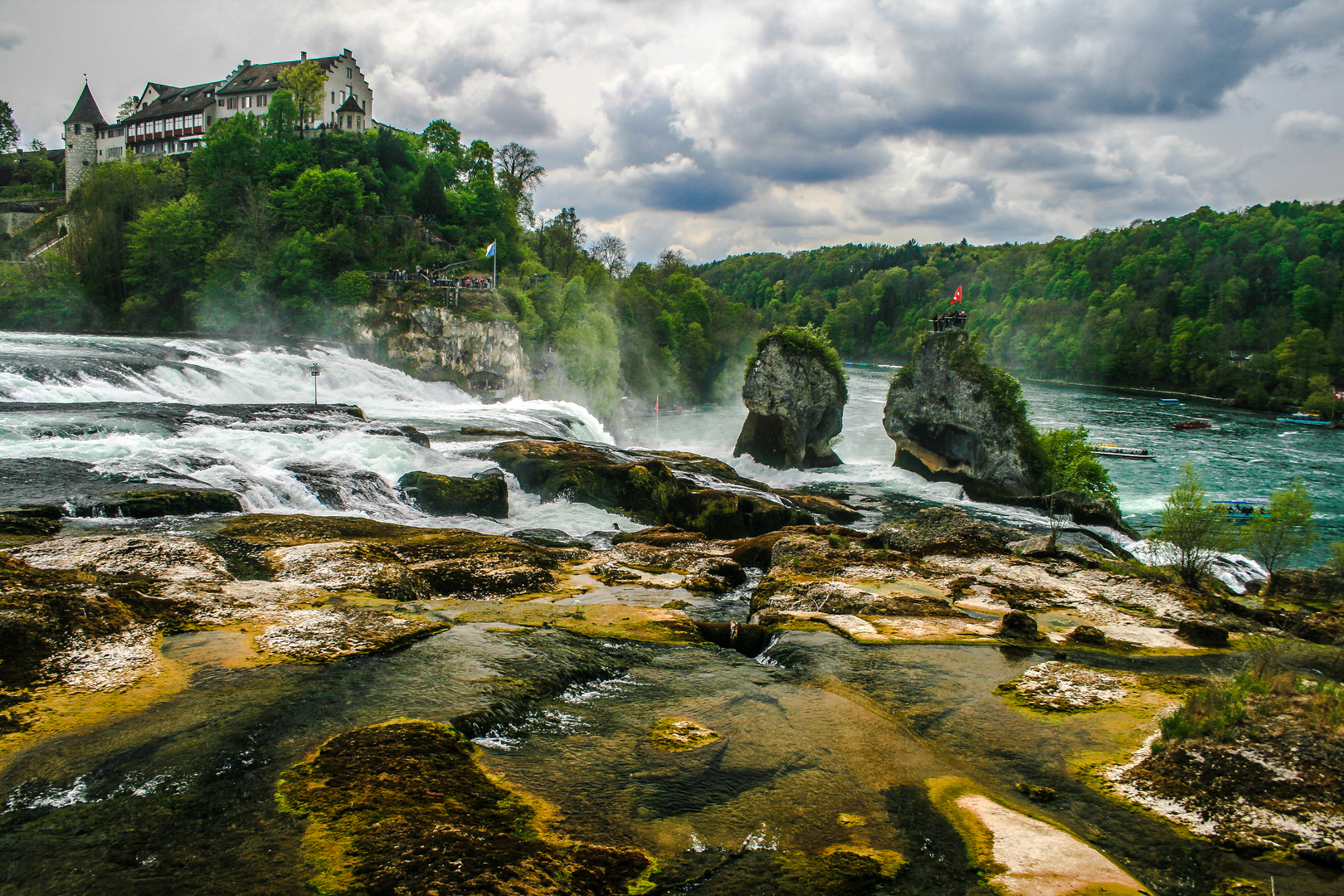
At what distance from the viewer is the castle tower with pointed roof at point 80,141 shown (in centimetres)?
8306

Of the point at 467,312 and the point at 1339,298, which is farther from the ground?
the point at 1339,298

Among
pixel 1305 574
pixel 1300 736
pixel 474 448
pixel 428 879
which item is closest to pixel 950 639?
pixel 1300 736

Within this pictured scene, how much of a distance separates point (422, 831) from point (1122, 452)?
64.7 metres

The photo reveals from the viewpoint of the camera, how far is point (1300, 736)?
21.7ft

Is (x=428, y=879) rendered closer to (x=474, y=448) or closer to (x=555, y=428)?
(x=474, y=448)

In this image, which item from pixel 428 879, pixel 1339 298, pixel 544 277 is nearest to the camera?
pixel 428 879

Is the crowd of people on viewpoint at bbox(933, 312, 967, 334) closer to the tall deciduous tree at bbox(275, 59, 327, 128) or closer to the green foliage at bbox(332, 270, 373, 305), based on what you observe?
the green foliage at bbox(332, 270, 373, 305)

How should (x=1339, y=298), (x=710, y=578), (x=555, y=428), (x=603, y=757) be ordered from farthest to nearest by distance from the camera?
(x=1339, y=298), (x=555, y=428), (x=710, y=578), (x=603, y=757)

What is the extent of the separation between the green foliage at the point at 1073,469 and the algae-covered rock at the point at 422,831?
126ft

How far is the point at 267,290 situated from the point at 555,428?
3642 centimetres

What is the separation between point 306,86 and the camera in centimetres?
7281

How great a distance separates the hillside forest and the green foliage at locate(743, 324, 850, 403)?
9.18 meters

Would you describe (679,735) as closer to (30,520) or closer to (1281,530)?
(30,520)

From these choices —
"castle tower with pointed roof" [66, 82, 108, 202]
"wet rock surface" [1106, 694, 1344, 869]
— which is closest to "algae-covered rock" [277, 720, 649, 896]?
"wet rock surface" [1106, 694, 1344, 869]
